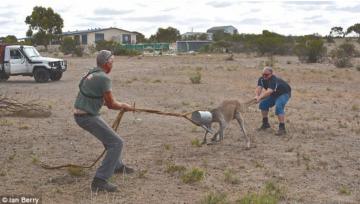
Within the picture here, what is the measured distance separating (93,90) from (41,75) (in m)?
20.0

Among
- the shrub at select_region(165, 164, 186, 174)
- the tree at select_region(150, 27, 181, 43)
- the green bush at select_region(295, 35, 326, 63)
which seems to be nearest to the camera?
the shrub at select_region(165, 164, 186, 174)

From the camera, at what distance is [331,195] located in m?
7.70

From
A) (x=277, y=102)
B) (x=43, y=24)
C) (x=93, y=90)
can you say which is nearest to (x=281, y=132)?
(x=277, y=102)

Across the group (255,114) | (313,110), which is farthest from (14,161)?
(313,110)

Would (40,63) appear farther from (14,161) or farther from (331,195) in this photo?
(331,195)

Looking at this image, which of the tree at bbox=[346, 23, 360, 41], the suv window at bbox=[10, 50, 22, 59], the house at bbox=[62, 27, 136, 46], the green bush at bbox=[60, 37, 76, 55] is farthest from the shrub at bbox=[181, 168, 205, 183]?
the house at bbox=[62, 27, 136, 46]

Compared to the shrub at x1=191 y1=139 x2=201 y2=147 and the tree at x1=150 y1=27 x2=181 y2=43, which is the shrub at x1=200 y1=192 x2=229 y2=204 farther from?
the tree at x1=150 y1=27 x2=181 y2=43

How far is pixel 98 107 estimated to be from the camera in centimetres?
750

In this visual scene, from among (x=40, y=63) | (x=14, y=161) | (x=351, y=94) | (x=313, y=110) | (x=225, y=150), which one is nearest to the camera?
(x=14, y=161)

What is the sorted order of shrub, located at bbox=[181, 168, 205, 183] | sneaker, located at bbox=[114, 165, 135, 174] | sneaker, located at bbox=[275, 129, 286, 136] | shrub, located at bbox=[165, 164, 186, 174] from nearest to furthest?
shrub, located at bbox=[181, 168, 205, 183] → sneaker, located at bbox=[114, 165, 135, 174] → shrub, located at bbox=[165, 164, 186, 174] → sneaker, located at bbox=[275, 129, 286, 136]

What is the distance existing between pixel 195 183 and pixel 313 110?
891 cm

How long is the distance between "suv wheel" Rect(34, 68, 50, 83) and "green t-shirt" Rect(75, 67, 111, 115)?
19762 millimetres

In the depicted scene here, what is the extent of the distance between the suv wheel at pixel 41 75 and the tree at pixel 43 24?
4615cm

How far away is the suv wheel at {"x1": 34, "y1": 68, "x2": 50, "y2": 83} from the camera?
26641 mm
